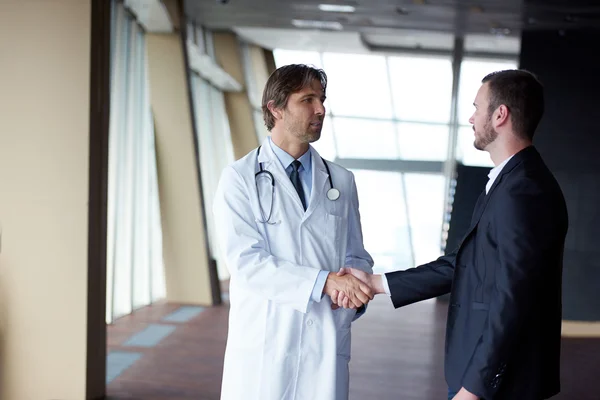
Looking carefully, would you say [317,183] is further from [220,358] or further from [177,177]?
[177,177]

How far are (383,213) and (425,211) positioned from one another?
2.24 feet

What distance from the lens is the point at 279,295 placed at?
1891mm

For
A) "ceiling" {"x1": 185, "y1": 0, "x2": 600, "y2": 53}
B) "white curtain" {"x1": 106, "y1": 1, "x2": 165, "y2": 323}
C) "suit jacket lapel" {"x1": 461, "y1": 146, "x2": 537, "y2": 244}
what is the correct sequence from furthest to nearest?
"ceiling" {"x1": 185, "y1": 0, "x2": 600, "y2": 53}, "white curtain" {"x1": 106, "y1": 1, "x2": 165, "y2": 323}, "suit jacket lapel" {"x1": 461, "y1": 146, "x2": 537, "y2": 244}

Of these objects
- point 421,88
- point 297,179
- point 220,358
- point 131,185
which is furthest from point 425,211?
point 297,179

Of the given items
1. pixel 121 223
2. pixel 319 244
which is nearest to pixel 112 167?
pixel 121 223

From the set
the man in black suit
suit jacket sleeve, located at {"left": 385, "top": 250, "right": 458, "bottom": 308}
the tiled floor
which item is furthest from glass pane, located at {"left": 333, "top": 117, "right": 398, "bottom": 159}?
the man in black suit

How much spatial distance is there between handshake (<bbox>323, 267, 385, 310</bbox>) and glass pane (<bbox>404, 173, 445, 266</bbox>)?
845 centimetres

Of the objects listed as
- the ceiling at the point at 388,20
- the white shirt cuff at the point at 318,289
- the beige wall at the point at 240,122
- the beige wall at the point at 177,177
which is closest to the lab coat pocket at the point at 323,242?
the white shirt cuff at the point at 318,289

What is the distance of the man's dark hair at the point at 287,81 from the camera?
2.08m

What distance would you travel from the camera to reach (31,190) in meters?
3.43

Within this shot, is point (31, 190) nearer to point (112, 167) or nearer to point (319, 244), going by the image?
point (319, 244)

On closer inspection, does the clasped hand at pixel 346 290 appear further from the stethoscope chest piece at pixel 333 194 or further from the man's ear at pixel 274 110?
the man's ear at pixel 274 110

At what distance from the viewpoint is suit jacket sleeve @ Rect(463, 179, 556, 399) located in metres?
1.53

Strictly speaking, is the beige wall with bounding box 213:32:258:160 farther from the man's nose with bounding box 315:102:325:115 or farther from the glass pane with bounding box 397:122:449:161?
the man's nose with bounding box 315:102:325:115
